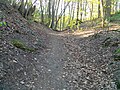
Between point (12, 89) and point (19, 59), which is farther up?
point (19, 59)

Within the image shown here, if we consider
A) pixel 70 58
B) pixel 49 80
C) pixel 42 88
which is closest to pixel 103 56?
pixel 70 58

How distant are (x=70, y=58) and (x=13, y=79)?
420 centimetres

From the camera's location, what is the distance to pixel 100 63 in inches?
340

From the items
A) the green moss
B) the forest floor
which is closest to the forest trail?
the forest floor

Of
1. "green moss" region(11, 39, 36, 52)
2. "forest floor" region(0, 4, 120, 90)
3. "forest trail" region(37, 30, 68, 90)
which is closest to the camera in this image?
"forest floor" region(0, 4, 120, 90)

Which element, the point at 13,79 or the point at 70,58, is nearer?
the point at 13,79

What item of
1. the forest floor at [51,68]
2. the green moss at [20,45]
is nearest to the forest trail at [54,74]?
the forest floor at [51,68]

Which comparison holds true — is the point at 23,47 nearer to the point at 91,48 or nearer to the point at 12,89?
the point at 12,89

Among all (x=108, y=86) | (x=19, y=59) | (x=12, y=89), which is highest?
(x=19, y=59)

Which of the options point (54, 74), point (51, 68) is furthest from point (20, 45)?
point (54, 74)

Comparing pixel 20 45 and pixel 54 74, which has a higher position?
pixel 20 45

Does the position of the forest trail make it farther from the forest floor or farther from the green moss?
the green moss

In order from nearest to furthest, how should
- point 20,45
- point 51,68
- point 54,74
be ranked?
point 54,74
point 51,68
point 20,45

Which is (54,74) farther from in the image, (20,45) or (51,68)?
(20,45)
